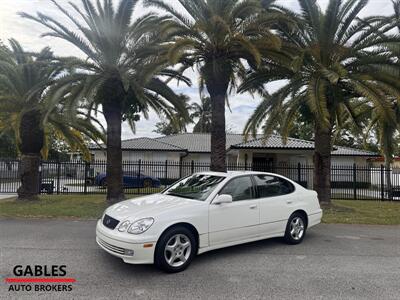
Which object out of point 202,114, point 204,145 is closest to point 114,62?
point 204,145

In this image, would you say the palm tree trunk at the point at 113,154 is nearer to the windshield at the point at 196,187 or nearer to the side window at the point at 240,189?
the windshield at the point at 196,187

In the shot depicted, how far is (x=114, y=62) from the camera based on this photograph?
1124 cm

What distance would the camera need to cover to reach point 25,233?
687 cm

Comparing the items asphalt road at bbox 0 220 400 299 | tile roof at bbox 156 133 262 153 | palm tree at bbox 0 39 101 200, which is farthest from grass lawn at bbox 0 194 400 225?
tile roof at bbox 156 133 262 153

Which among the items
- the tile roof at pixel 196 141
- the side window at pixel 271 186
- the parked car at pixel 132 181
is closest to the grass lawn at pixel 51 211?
the side window at pixel 271 186

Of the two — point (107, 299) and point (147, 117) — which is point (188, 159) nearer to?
point (147, 117)

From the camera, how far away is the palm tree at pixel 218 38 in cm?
967

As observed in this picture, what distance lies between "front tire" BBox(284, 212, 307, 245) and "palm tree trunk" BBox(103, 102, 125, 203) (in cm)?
751

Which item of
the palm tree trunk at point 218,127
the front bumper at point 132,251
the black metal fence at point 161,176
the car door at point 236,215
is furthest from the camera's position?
the black metal fence at point 161,176

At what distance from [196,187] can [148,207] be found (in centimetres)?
119

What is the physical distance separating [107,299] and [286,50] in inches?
375

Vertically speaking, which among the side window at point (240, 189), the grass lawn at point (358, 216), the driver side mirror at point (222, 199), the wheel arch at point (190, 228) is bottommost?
the grass lawn at point (358, 216)

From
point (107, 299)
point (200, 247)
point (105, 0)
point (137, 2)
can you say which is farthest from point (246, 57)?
point (107, 299)

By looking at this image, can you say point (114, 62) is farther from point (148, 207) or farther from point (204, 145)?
point (204, 145)
